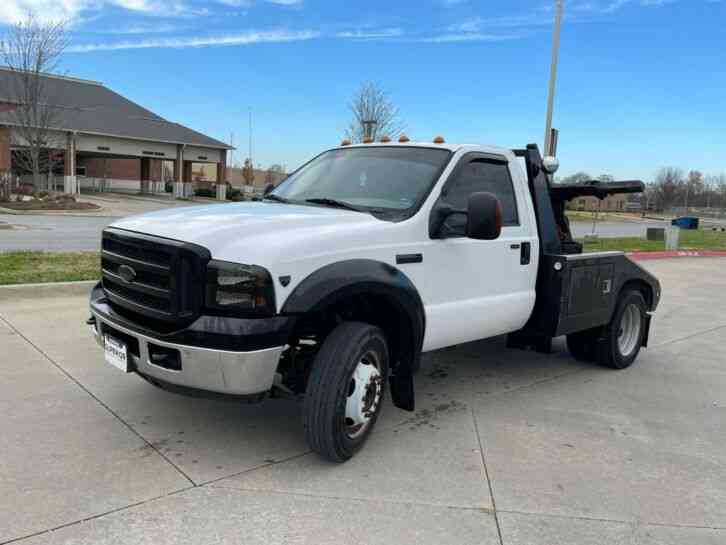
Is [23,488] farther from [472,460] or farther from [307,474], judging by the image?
[472,460]

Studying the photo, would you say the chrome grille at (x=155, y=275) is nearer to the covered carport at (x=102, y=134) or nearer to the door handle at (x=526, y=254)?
the door handle at (x=526, y=254)

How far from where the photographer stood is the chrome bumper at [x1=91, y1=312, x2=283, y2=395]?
3.35 m

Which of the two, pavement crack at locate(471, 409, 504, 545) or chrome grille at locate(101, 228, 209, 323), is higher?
chrome grille at locate(101, 228, 209, 323)

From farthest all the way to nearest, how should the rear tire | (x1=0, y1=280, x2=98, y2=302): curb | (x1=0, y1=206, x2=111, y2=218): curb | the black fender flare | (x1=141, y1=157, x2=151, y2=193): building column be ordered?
(x1=141, y1=157, x2=151, y2=193): building column < (x1=0, y1=206, x2=111, y2=218): curb < (x1=0, y1=280, x2=98, y2=302): curb < the rear tire < the black fender flare

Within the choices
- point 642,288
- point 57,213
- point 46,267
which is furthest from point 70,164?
point 642,288

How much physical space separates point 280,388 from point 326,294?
63cm

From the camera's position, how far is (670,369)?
655 cm

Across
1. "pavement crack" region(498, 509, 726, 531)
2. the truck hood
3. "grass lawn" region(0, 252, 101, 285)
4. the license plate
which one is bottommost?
"pavement crack" region(498, 509, 726, 531)

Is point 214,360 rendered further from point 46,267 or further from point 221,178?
point 221,178

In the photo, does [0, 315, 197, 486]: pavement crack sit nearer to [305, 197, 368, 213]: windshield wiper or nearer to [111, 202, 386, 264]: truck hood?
[111, 202, 386, 264]: truck hood

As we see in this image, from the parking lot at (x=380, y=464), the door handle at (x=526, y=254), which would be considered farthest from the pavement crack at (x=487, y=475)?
the door handle at (x=526, y=254)

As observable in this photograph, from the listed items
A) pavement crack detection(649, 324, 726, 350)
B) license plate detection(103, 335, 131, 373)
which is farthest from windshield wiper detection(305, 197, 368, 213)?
pavement crack detection(649, 324, 726, 350)

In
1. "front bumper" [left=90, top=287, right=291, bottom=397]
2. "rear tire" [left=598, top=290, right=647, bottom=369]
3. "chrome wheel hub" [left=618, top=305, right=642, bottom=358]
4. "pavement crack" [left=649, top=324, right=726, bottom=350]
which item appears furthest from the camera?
"pavement crack" [left=649, top=324, right=726, bottom=350]

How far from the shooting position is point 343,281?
3.62 metres
